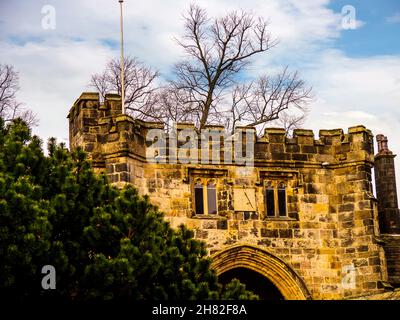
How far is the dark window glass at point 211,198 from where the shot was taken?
27047mm

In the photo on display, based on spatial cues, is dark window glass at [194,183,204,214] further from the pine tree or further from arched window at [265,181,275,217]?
the pine tree

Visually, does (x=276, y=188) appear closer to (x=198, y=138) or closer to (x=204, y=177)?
(x=204, y=177)

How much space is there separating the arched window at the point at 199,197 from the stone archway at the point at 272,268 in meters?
1.46

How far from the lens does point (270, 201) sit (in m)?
27.7

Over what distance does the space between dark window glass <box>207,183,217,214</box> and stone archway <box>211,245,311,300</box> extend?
1249 mm

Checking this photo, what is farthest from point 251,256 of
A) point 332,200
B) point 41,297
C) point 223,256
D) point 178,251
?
point 41,297

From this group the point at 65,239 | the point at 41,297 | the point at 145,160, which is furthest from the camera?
the point at 145,160

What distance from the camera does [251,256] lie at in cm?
2720

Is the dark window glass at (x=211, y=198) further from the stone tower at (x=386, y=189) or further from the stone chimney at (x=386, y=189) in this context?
the stone chimney at (x=386, y=189)

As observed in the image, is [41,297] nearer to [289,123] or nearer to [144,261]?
[144,261]

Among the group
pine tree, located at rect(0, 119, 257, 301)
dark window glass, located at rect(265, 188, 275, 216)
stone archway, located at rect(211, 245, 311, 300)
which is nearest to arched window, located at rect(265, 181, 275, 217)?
dark window glass, located at rect(265, 188, 275, 216)

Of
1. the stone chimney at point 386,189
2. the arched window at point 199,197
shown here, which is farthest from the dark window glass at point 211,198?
the stone chimney at point 386,189

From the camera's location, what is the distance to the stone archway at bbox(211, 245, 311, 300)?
27109 millimetres

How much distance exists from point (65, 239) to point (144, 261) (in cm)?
158
